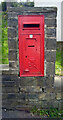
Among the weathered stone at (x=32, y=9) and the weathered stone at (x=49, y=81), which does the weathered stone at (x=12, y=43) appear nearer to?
the weathered stone at (x=32, y=9)

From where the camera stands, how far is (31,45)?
111 inches

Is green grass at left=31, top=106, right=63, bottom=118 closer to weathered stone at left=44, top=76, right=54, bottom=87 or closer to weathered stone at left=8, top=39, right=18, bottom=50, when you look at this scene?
weathered stone at left=44, top=76, right=54, bottom=87

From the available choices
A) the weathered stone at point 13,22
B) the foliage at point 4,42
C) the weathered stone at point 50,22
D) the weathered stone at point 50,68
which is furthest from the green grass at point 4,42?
the weathered stone at point 50,22

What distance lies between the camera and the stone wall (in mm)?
2842

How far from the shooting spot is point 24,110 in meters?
3.12

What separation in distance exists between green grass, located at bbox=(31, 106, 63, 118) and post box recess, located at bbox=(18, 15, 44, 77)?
40.8 inches

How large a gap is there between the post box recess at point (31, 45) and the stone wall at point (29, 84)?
0.11 meters

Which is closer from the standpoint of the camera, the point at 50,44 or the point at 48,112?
the point at 50,44

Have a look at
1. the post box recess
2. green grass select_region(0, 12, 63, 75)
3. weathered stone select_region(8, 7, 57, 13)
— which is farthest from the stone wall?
green grass select_region(0, 12, 63, 75)

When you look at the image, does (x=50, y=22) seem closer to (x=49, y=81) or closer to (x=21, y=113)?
(x=49, y=81)

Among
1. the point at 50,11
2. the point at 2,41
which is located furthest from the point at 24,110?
the point at 2,41

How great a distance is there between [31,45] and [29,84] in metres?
1.07

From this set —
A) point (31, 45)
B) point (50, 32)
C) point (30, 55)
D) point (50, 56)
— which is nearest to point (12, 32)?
point (31, 45)

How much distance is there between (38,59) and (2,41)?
3767 millimetres
